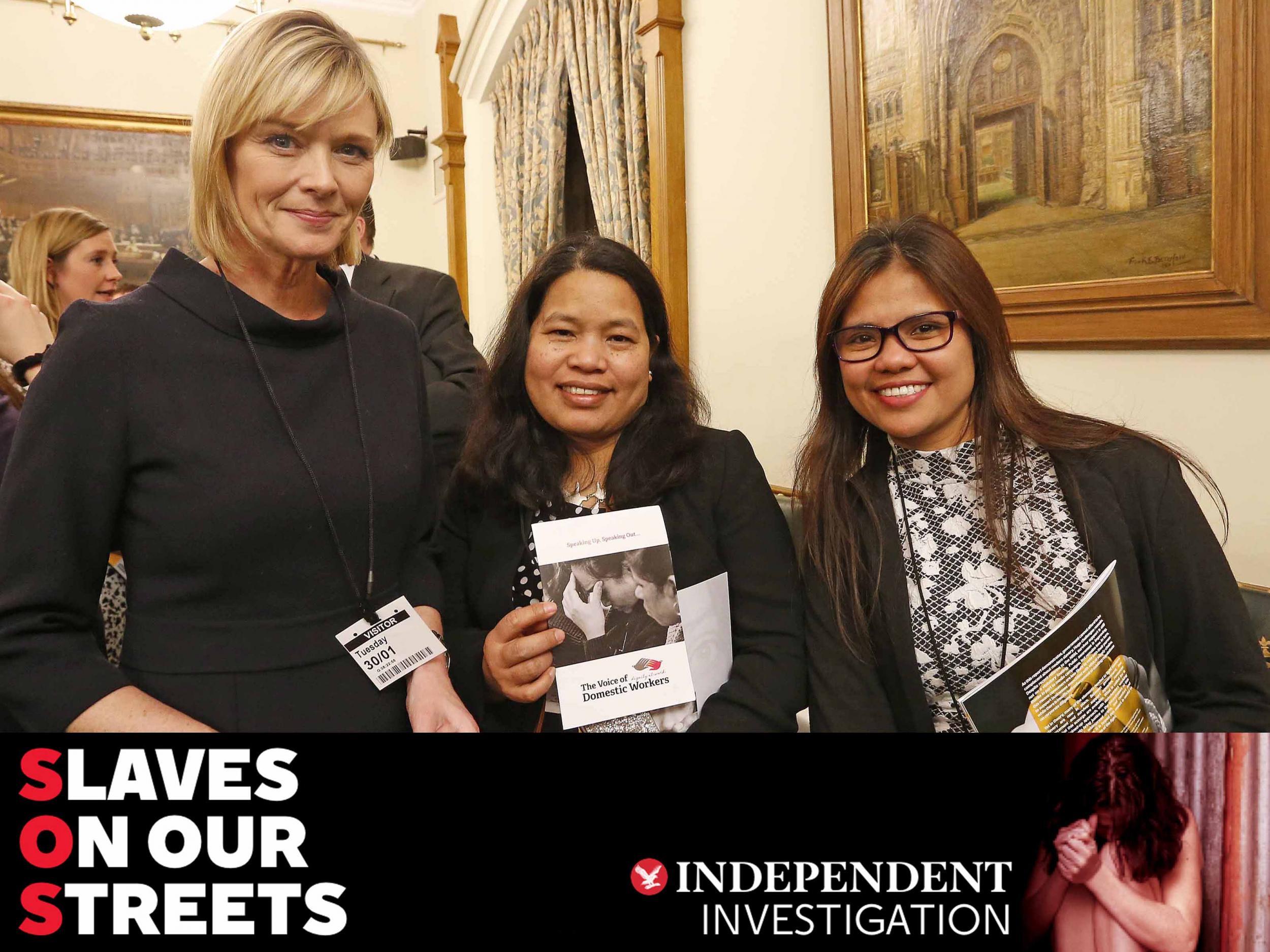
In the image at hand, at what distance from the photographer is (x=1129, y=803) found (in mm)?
936

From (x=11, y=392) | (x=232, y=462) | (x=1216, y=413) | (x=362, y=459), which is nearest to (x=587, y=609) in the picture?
(x=362, y=459)

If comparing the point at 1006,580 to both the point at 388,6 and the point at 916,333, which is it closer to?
the point at 916,333

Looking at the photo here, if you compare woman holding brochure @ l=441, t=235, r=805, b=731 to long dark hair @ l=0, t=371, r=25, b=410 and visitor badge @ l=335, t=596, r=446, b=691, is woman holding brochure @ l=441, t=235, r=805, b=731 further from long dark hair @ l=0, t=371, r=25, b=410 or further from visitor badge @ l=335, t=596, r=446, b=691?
long dark hair @ l=0, t=371, r=25, b=410

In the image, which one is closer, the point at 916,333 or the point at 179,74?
the point at 916,333

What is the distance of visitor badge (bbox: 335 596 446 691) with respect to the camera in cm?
123

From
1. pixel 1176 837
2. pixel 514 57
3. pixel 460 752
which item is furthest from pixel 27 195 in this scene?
pixel 1176 837

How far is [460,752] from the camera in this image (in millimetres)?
1030

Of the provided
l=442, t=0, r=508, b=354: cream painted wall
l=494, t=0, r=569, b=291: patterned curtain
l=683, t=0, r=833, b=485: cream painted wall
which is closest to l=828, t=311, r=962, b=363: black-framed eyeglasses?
l=683, t=0, r=833, b=485: cream painted wall

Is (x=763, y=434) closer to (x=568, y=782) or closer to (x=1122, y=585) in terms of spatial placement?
(x=1122, y=585)

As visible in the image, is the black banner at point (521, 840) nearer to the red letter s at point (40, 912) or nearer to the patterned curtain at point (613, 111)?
the red letter s at point (40, 912)

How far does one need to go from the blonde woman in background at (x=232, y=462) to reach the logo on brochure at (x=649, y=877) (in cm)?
37

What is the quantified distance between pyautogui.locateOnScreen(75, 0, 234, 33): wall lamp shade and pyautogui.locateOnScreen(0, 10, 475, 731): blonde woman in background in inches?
129

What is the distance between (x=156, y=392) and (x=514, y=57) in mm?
4400

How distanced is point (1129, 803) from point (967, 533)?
19.9 inches
